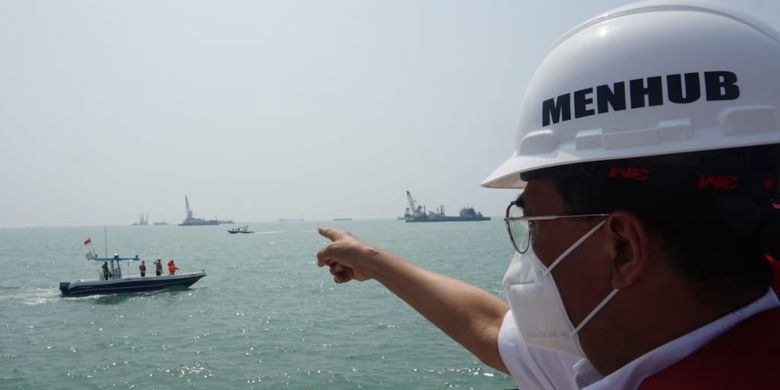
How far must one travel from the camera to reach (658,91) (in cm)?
121

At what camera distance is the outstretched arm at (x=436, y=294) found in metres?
2.13

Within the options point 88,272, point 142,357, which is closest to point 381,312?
point 142,357

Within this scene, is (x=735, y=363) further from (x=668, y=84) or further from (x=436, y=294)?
(x=436, y=294)

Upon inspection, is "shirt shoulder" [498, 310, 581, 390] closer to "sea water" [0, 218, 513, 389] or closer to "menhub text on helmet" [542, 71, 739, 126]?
"menhub text on helmet" [542, 71, 739, 126]

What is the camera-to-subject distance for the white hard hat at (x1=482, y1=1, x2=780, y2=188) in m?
1.16

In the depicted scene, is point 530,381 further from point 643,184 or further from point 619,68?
point 619,68

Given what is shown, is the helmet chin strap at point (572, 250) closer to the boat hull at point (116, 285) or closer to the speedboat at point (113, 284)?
the speedboat at point (113, 284)

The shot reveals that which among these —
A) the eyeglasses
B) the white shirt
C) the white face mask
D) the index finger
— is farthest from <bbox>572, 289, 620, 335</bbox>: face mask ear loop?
the index finger

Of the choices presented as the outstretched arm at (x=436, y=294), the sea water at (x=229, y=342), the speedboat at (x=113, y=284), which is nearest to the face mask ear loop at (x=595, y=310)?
the outstretched arm at (x=436, y=294)

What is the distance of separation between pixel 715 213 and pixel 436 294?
1243 millimetres

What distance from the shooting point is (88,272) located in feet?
185

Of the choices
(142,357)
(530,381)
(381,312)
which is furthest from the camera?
(381,312)

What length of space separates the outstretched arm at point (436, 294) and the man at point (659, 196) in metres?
0.68

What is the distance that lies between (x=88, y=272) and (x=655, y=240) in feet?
208
